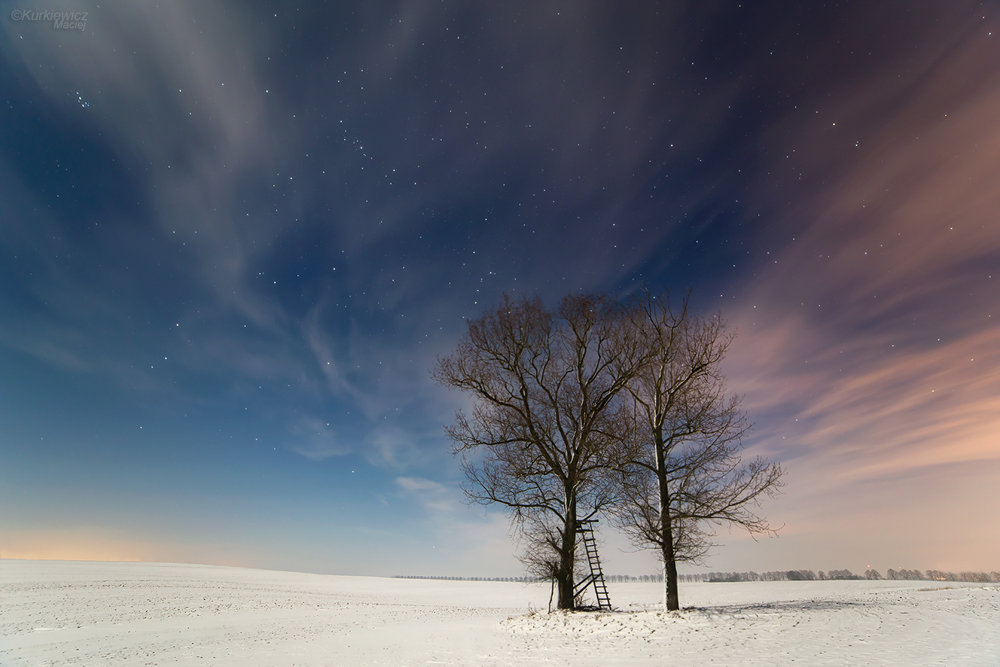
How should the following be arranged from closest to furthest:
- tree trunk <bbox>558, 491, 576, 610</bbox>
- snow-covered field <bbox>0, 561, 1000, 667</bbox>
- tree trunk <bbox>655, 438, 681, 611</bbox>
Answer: snow-covered field <bbox>0, 561, 1000, 667</bbox>
tree trunk <bbox>655, 438, 681, 611</bbox>
tree trunk <bbox>558, 491, 576, 610</bbox>

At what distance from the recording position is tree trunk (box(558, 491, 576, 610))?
17953mm

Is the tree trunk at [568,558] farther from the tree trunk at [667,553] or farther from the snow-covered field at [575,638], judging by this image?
the tree trunk at [667,553]

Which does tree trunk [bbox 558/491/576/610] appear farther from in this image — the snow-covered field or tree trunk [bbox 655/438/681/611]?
tree trunk [bbox 655/438/681/611]

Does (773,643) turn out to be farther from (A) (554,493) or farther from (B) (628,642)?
(A) (554,493)

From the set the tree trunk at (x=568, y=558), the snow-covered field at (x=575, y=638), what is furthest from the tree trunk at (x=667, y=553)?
the tree trunk at (x=568, y=558)

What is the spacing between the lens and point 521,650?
1344 cm

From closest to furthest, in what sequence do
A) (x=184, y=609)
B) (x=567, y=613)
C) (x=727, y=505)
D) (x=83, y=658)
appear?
(x=83, y=658), (x=727, y=505), (x=567, y=613), (x=184, y=609)

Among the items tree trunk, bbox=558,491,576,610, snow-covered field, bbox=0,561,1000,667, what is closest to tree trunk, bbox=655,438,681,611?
snow-covered field, bbox=0,561,1000,667

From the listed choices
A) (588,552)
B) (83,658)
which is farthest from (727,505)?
(83,658)

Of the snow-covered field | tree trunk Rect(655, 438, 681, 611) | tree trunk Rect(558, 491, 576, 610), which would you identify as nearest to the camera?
the snow-covered field

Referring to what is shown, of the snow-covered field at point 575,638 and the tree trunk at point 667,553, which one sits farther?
the tree trunk at point 667,553

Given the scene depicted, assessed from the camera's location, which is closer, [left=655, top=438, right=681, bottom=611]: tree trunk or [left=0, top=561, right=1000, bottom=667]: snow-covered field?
[left=0, top=561, right=1000, bottom=667]: snow-covered field

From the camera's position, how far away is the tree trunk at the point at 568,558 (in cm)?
1795

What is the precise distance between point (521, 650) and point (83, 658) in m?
14.5
